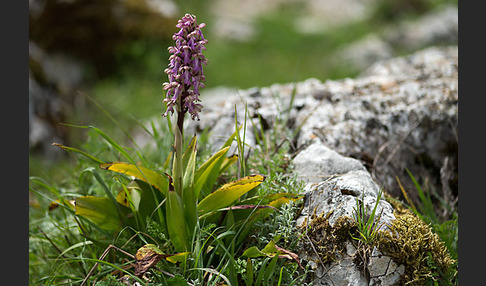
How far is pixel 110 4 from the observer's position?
24.0 feet

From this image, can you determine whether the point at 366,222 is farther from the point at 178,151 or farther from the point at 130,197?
the point at 130,197

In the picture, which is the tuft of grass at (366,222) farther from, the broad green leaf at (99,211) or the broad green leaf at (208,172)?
the broad green leaf at (99,211)

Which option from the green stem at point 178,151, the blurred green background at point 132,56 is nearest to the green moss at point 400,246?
the green stem at point 178,151

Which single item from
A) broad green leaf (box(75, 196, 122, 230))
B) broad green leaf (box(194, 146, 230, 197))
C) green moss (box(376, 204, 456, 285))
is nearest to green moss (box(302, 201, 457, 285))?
green moss (box(376, 204, 456, 285))

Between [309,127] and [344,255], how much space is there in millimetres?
1303

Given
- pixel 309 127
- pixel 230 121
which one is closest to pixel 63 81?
pixel 230 121

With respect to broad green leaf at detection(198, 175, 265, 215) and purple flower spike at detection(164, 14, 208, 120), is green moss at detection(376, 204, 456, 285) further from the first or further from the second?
purple flower spike at detection(164, 14, 208, 120)

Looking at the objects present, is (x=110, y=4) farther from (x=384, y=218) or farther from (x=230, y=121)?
(x=384, y=218)

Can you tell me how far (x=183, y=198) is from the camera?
2.38 meters

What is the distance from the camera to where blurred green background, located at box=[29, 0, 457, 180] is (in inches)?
246

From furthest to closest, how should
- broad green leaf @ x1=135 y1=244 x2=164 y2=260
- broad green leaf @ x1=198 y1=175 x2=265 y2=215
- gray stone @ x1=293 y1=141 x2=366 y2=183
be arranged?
gray stone @ x1=293 y1=141 x2=366 y2=183 < broad green leaf @ x1=198 y1=175 x2=265 y2=215 < broad green leaf @ x1=135 y1=244 x2=164 y2=260

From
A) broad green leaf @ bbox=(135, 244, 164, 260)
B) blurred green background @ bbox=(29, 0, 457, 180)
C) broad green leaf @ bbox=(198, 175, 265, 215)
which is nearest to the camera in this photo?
broad green leaf @ bbox=(135, 244, 164, 260)

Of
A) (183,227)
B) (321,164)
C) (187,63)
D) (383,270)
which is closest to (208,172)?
(183,227)

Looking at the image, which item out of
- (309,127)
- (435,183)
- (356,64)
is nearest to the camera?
(309,127)
